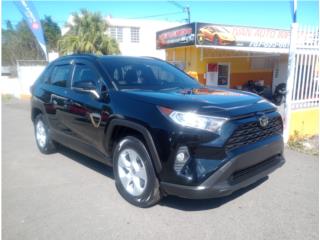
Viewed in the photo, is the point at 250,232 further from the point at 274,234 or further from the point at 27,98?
the point at 27,98

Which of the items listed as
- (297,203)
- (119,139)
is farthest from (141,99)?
(297,203)

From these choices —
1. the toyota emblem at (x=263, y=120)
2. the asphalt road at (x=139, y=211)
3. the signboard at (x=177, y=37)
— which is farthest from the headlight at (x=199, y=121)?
the signboard at (x=177, y=37)

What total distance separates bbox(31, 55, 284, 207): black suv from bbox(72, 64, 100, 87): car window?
0.01m

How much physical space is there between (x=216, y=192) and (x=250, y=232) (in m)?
0.55

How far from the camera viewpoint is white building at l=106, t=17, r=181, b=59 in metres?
25.3

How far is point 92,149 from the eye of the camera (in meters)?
4.23

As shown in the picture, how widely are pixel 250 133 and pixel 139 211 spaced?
5.08 ft

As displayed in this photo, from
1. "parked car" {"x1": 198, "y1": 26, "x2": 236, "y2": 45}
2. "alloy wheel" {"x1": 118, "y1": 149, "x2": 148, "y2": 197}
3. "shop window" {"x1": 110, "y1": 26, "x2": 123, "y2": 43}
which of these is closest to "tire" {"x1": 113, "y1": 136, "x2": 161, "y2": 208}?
"alloy wheel" {"x1": 118, "y1": 149, "x2": 148, "y2": 197}

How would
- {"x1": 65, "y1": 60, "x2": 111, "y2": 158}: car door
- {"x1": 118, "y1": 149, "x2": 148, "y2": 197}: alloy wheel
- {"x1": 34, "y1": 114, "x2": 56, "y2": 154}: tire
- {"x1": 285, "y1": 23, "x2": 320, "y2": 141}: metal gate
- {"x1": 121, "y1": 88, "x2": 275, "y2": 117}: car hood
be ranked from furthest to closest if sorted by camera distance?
1. {"x1": 285, "y1": 23, "x2": 320, "y2": 141}: metal gate
2. {"x1": 34, "y1": 114, "x2": 56, "y2": 154}: tire
3. {"x1": 65, "y1": 60, "x2": 111, "y2": 158}: car door
4. {"x1": 118, "y1": 149, "x2": 148, "y2": 197}: alloy wheel
5. {"x1": 121, "y1": 88, "x2": 275, "y2": 117}: car hood

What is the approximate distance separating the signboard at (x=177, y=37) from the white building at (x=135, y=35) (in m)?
10.1

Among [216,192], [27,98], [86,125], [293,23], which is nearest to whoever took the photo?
[216,192]

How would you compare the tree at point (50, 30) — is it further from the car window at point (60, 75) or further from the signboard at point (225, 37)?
the car window at point (60, 75)

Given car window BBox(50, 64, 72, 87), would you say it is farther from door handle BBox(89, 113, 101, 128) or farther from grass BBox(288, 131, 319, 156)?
grass BBox(288, 131, 319, 156)

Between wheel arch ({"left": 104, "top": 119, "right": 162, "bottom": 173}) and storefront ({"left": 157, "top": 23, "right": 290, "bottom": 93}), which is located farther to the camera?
storefront ({"left": 157, "top": 23, "right": 290, "bottom": 93})
